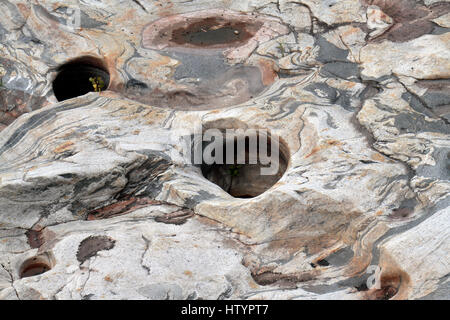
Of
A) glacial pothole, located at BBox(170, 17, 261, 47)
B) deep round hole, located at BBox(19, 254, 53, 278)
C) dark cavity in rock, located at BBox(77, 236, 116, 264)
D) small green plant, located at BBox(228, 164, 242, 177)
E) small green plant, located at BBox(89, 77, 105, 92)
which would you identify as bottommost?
small green plant, located at BBox(228, 164, 242, 177)

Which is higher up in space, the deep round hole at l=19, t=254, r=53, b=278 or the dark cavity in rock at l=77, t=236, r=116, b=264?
the dark cavity in rock at l=77, t=236, r=116, b=264

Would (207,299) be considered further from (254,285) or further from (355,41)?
(355,41)

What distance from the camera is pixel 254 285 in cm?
486

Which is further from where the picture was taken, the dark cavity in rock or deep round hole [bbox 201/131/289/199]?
deep round hole [bbox 201/131/289/199]

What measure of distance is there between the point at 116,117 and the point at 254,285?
2806 millimetres

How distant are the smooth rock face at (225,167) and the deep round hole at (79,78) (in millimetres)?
50

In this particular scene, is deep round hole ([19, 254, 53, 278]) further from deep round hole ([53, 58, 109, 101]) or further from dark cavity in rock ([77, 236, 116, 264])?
deep round hole ([53, 58, 109, 101])

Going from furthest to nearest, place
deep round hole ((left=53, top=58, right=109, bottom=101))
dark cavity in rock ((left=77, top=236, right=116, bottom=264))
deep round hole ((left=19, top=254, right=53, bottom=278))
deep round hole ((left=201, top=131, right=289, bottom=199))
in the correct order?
deep round hole ((left=53, top=58, right=109, bottom=101)) → deep round hole ((left=201, top=131, right=289, bottom=199)) → deep round hole ((left=19, top=254, right=53, bottom=278)) → dark cavity in rock ((left=77, top=236, right=116, bottom=264))

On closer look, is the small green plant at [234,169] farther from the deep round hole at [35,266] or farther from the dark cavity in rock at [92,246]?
the deep round hole at [35,266]

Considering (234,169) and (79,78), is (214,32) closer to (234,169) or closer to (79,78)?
(79,78)

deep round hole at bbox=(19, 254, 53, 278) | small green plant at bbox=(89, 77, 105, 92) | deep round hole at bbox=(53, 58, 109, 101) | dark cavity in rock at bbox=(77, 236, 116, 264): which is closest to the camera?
dark cavity in rock at bbox=(77, 236, 116, 264)

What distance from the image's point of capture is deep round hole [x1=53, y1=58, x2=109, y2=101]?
782 centimetres

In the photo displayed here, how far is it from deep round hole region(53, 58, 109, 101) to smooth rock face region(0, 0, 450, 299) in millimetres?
50

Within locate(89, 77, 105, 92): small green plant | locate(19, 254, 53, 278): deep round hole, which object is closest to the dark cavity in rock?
locate(19, 254, 53, 278): deep round hole
